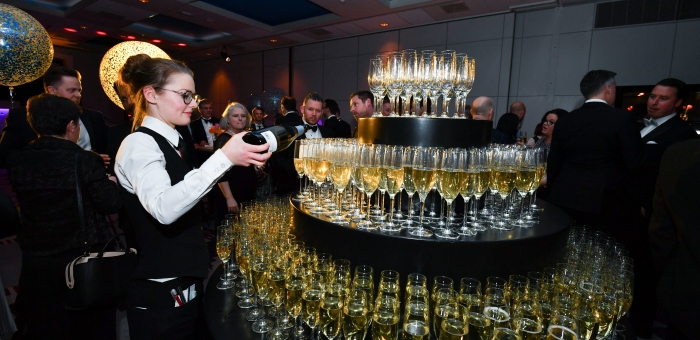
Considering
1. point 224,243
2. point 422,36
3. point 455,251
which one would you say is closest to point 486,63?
point 422,36

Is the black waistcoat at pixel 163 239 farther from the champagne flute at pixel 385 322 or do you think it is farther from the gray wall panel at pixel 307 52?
the gray wall panel at pixel 307 52

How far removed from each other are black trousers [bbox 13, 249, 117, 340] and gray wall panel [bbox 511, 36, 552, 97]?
6.92 m

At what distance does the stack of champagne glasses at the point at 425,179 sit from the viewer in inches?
53.6

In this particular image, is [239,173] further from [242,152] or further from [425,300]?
[425,300]

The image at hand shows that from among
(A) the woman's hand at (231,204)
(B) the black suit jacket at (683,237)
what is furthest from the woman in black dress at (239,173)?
(B) the black suit jacket at (683,237)

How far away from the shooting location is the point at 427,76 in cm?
189

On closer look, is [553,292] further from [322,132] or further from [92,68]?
[92,68]

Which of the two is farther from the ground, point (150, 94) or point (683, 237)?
point (150, 94)

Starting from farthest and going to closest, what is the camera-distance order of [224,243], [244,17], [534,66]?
[244,17], [534,66], [224,243]

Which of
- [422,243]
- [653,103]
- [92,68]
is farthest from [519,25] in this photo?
Result: [92,68]

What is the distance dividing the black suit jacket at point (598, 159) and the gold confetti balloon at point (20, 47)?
452 centimetres

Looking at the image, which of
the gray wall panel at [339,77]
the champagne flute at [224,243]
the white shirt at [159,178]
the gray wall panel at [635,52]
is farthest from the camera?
the gray wall panel at [339,77]

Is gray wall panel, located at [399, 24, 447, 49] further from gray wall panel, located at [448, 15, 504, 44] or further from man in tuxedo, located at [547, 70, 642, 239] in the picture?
man in tuxedo, located at [547, 70, 642, 239]

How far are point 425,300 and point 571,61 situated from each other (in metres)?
6.56
